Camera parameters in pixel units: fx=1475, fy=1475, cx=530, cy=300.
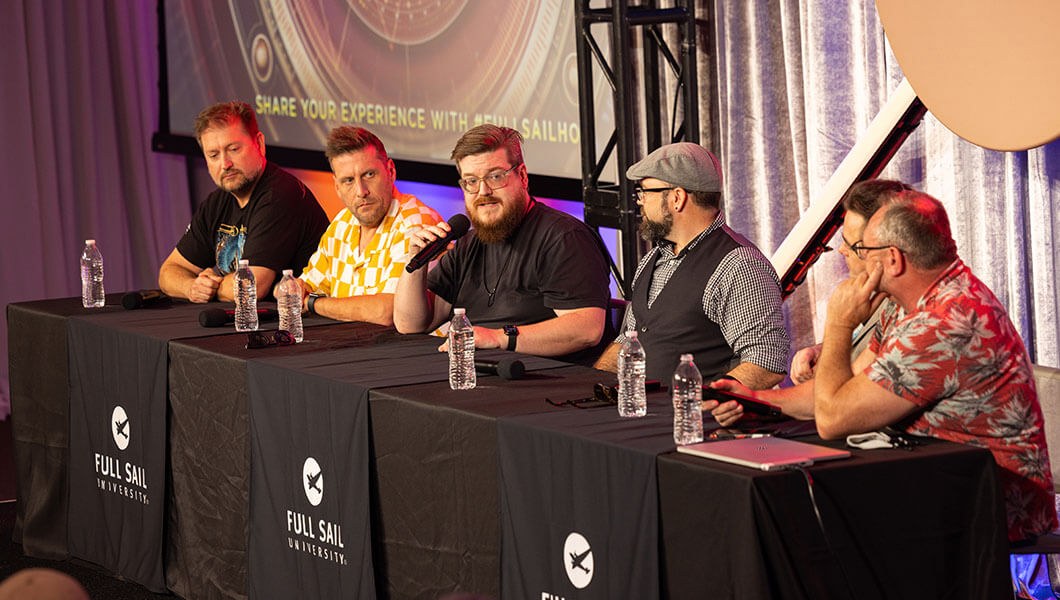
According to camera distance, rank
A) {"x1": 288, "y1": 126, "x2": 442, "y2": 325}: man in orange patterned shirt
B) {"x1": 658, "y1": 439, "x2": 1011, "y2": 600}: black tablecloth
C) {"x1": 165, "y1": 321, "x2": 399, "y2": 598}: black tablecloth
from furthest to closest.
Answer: {"x1": 288, "y1": 126, "x2": 442, "y2": 325}: man in orange patterned shirt, {"x1": 165, "y1": 321, "x2": 399, "y2": 598}: black tablecloth, {"x1": 658, "y1": 439, "x2": 1011, "y2": 600}: black tablecloth

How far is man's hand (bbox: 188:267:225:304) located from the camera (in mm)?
5074

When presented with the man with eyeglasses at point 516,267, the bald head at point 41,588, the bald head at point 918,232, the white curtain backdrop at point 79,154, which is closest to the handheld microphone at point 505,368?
the man with eyeglasses at point 516,267

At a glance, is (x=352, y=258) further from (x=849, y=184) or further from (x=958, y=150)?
(x=958, y=150)

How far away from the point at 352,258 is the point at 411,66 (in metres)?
2.17

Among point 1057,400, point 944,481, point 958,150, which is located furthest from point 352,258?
point 944,481

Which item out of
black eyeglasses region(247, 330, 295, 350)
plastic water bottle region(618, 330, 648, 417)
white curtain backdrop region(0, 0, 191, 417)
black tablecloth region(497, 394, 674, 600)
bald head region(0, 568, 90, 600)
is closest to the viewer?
bald head region(0, 568, 90, 600)

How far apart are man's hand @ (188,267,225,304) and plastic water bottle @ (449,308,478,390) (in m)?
1.72

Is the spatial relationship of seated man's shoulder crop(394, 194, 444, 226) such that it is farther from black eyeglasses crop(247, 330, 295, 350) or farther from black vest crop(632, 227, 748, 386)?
black vest crop(632, 227, 748, 386)

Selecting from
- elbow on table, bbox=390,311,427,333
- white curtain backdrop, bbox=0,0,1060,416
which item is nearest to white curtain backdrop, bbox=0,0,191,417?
white curtain backdrop, bbox=0,0,1060,416

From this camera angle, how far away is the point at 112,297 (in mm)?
5234

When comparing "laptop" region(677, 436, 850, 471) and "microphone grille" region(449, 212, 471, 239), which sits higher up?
"microphone grille" region(449, 212, 471, 239)

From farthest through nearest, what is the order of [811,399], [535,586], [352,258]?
[352,258], [811,399], [535,586]

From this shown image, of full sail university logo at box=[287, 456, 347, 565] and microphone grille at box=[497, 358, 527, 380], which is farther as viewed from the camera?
full sail university logo at box=[287, 456, 347, 565]

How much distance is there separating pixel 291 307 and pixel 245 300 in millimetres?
286
